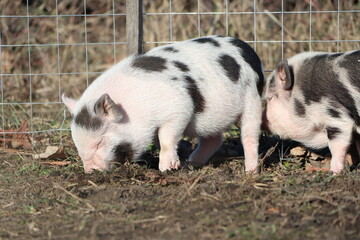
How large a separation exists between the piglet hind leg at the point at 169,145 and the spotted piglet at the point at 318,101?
102cm

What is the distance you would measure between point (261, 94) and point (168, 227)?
2334 millimetres

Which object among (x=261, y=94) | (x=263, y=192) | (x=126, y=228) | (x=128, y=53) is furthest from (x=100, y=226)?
(x=128, y=53)

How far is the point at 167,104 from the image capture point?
5219 millimetres

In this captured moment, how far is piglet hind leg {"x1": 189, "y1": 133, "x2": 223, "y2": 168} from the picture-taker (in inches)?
238

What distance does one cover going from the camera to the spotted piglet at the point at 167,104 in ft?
17.1

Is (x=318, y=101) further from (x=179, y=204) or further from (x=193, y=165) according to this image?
(x=179, y=204)

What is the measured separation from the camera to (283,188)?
4.51m

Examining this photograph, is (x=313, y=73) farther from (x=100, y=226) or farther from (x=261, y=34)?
(x=261, y=34)

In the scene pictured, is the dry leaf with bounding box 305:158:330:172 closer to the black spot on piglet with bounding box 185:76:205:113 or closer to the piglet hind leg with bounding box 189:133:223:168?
the piglet hind leg with bounding box 189:133:223:168

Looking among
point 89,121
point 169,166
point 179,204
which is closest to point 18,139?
point 89,121

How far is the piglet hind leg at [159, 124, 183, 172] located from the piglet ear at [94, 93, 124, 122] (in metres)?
0.38

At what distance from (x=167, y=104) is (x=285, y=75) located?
1.13m

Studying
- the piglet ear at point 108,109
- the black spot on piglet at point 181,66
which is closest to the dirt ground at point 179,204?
the piglet ear at point 108,109

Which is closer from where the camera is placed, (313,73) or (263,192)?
(263,192)
